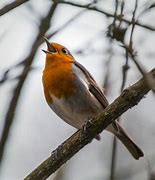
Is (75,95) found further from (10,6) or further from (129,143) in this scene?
(10,6)

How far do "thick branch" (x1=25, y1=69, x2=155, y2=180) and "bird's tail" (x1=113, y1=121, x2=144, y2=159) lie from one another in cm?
148

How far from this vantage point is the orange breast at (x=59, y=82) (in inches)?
233

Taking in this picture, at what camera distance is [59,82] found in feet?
19.6

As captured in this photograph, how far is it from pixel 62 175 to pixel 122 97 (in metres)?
1.48

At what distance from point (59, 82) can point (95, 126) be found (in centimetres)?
157

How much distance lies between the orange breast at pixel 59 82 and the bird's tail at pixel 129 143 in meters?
0.65

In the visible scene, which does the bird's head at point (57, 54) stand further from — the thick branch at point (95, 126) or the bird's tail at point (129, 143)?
the thick branch at point (95, 126)

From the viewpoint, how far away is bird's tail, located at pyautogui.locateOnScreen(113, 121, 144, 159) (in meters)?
6.07

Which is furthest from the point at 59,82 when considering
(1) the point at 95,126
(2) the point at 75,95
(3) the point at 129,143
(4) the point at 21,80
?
(1) the point at 95,126

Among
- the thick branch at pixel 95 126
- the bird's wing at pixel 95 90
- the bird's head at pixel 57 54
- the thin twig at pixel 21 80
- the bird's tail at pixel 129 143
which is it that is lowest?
the bird's tail at pixel 129 143

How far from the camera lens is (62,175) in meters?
5.41

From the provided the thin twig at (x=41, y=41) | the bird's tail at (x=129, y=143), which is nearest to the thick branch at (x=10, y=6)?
the thin twig at (x=41, y=41)

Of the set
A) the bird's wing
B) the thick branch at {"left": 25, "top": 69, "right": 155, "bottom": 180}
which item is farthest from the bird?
the thick branch at {"left": 25, "top": 69, "right": 155, "bottom": 180}

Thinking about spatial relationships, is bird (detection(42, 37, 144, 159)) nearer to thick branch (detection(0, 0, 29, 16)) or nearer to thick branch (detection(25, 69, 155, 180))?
thick branch (detection(25, 69, 155, 180))
